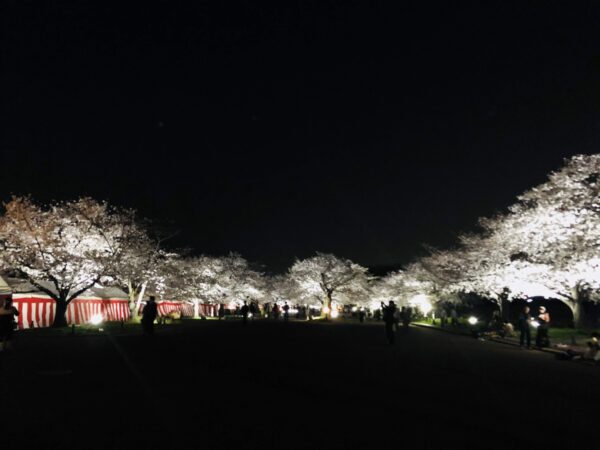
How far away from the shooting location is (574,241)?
31750 millimetres

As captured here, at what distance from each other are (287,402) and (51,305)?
30.8 metres

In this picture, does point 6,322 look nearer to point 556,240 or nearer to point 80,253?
point 80,253

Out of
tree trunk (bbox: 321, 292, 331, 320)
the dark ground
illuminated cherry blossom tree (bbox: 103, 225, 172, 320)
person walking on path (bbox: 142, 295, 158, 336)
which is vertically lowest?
tree trunk (bbox: 321, 292, 331, 320)

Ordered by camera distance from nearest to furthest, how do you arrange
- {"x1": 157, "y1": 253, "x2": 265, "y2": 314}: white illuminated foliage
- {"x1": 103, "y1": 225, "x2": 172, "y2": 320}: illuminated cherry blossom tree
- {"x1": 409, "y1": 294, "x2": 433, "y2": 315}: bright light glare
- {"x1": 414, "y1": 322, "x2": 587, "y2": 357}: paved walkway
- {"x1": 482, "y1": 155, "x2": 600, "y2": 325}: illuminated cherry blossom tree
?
{"x1": 414, "y1": 322, "x2": 587, "y2": 357}: paved walkway → {"x1": 482, "y1": 155, "x2": 600, "y2": 325}: illuminated cherry blossom tree → {"x1": 103, "y1": 225, "x2": 172, "y2": 320}: illuminated cherry blossom tree → {"x1": 157, "y1": 253, "x2": 265, "y2": 314}: white illuminated foliage → {"x1": 409, "y1": 294, "x2": 433, "y2": 315}: bright light glare

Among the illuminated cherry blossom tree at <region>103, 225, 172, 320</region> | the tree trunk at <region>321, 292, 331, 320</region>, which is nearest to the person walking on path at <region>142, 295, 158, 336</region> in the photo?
the illuminated cherry blossom tree at <region>103, 225, 172, 320</region>

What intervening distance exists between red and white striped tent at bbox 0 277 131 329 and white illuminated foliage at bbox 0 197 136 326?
677 millimetres

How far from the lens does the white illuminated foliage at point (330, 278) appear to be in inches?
3125

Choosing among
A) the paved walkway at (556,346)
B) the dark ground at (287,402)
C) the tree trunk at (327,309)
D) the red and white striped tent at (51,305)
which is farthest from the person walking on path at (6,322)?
the tree trunk at (327,309)

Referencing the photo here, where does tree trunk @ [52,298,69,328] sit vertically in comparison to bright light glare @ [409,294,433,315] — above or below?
above

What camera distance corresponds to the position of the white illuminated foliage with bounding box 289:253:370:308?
7938 centimetres

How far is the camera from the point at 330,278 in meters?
80.1

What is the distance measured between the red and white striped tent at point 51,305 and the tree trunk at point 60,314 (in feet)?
3.17

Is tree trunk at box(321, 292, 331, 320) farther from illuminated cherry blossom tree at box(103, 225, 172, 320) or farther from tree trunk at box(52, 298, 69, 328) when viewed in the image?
tree trunk at box(52, 298, 69, 328)

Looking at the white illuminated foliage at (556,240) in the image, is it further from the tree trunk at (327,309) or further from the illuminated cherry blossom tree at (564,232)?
the tree trunk at (327,309)
